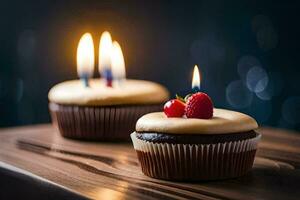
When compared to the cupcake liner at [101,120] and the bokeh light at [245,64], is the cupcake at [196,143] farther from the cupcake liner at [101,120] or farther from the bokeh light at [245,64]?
the bokeh light at [245,64]

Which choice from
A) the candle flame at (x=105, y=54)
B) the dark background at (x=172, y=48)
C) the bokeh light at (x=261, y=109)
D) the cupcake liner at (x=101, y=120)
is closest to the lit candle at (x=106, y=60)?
the candle flame at (x=105, y=54)

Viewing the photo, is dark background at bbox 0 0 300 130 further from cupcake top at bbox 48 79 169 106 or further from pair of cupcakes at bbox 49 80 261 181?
pair of cupcakes at bbox 49 80 261 181

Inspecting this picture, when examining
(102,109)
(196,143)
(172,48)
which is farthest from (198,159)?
(172,48)

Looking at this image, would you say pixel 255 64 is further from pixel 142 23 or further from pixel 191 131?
pixel 191 131

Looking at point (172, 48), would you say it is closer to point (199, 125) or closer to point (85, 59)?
point (85, 59)

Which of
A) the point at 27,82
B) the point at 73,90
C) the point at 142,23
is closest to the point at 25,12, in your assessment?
the point at 27,82

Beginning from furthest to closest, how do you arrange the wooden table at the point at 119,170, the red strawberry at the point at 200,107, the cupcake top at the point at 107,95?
the cupcake top at the point at 107,95, the red strawberry at the point at 200,107, the wooden table at the point at 119,170

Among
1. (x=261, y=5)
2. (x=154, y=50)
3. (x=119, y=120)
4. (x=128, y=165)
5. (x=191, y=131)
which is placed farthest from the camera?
(x=154, y=50)
